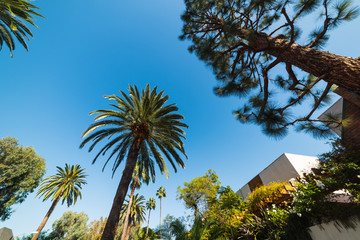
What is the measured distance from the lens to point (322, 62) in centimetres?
312

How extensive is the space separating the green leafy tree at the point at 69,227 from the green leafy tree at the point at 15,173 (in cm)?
1420

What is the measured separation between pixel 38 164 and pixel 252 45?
106 feet

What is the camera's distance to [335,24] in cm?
363

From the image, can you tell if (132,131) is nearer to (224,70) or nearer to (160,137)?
(160,137)

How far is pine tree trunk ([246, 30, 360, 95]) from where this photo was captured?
275cm

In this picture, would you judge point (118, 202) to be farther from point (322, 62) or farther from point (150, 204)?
point (150, 204)

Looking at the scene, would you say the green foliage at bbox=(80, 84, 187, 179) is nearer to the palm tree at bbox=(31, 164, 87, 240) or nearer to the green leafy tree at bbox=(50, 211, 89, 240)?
the palm tree at bbox=(31, 164, 87, 240)

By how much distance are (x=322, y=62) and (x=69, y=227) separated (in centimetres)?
4692

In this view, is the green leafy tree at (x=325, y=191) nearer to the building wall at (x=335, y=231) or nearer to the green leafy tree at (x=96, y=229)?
the building wall at (x=335, y=231)

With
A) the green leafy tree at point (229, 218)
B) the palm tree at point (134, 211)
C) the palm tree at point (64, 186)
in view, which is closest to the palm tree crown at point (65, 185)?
the palm tree at point (64, 186)

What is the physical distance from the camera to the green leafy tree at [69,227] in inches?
1143

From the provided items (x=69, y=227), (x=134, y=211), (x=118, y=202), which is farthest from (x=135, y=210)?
(x=118, y=202)

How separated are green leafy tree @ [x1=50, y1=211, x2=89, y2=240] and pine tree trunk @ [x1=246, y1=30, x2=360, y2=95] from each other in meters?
45.5

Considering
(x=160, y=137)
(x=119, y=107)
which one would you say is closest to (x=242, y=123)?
(x=160, y=137)
